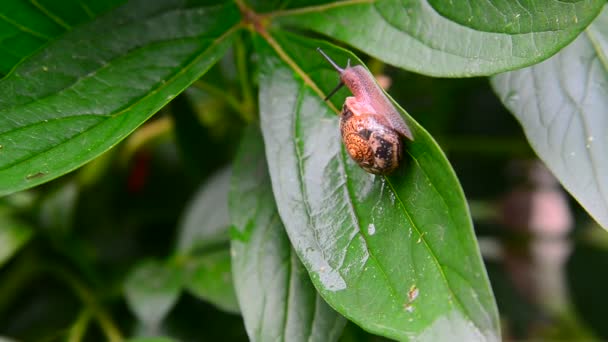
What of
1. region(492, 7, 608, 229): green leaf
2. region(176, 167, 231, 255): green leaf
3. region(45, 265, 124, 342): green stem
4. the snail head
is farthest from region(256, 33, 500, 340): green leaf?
region(45, 265, 124, 342): green stem

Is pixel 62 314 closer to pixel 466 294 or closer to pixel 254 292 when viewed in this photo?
pixel 254 292

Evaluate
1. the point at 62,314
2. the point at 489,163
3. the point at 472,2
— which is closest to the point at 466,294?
the point at 472,2

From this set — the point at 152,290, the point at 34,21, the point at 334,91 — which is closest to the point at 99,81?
the point at 34,21

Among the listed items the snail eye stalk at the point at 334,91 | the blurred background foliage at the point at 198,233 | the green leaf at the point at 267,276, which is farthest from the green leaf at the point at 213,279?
the snail eye stalk at the point at 334,91

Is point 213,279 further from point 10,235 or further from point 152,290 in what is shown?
point 10,235

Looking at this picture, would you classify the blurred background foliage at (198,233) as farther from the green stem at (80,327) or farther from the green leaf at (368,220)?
the green leaf at (368,220)

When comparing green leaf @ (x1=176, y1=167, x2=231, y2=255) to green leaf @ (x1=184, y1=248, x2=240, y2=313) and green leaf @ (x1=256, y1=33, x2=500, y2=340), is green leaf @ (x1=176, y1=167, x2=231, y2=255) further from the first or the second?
green leaf @ (x1=256, y1=33, x2=500, y2=340)

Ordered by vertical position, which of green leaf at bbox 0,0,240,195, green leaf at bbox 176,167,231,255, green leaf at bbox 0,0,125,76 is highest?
green leaf at bbox 0,0,125,76
